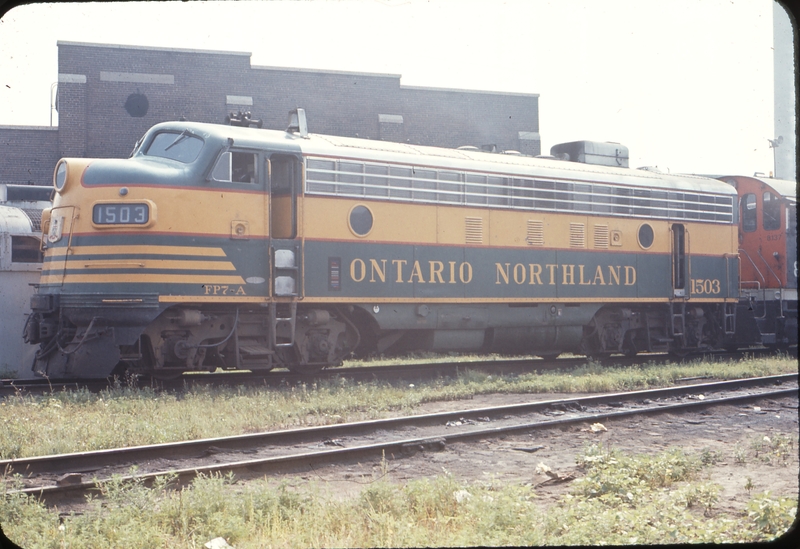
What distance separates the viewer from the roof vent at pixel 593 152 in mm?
16547

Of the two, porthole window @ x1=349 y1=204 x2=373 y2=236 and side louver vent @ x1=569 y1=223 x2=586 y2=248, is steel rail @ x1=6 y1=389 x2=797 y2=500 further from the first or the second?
side louver vent @ x1=569 y1=223 x2=586 y2=248

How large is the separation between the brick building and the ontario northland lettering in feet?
62.4

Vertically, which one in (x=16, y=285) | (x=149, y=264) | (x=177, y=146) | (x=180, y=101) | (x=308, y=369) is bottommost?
(x=308, y=369)

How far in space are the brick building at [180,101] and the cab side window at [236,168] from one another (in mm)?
19843

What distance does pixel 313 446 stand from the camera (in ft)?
26.6

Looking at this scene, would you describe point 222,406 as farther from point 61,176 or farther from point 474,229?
point 474,229

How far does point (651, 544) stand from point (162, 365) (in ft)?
26.3

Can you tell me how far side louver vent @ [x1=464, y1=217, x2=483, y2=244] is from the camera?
45.1ft

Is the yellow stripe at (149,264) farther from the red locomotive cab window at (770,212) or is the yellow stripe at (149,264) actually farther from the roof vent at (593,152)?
the red locomotive cab window at (770,212)

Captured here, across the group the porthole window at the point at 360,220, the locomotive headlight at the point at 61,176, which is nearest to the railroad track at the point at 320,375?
the porthole window at the point at 360,220

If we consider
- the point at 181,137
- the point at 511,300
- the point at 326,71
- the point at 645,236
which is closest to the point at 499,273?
the point at 511,300

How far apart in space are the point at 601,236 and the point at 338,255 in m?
6.20

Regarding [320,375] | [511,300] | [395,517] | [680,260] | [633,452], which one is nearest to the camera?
[395,517]

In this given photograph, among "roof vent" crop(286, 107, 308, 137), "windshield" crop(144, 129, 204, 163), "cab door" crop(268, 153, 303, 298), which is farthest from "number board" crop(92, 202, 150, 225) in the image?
"roof vent" crop(286, 107, 308, 137)
